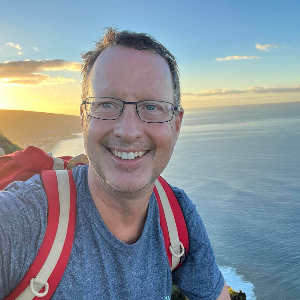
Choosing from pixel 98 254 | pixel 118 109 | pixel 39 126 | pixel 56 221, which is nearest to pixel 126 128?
pixel 118 109

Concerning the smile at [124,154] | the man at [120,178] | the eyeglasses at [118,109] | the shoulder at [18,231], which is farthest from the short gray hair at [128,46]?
the shoulder at [18,231]

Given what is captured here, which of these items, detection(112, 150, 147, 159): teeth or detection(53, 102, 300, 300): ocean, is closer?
detection(112, 150, 147, 159): teeth

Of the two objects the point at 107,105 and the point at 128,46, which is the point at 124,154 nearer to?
the point at 107,105

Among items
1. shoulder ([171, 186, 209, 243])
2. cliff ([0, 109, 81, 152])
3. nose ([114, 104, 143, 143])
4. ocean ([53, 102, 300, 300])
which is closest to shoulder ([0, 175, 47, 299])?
nose ([114, 104, 143, 143])

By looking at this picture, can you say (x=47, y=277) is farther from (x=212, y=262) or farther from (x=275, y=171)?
(x=275, y=171)

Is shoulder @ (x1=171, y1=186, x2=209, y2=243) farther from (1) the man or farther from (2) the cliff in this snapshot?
(2) the cliff

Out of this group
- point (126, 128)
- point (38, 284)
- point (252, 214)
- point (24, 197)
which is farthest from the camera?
point (252, 214)

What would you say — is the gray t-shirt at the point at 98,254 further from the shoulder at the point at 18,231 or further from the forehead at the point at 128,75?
the forehead at the point at 128,75
